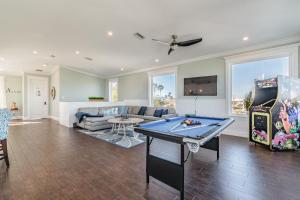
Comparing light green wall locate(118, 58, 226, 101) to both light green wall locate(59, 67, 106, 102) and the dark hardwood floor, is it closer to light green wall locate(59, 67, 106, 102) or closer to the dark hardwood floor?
light green wall locate(59, 67, 106, 102)

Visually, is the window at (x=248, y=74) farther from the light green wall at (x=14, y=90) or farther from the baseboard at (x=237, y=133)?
the light green wall at (x=14, y=90)

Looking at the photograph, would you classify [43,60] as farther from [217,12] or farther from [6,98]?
[217,12]

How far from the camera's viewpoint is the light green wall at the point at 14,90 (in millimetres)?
8231

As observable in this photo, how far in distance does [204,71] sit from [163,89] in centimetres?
207

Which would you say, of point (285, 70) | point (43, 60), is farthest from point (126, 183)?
point (43, 60)

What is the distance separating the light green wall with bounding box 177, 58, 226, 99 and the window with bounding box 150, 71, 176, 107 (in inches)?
14.3

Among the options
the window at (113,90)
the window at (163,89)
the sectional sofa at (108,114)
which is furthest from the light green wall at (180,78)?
the sectional sofa at (108,114)

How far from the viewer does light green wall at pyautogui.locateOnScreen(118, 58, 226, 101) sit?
4.99m

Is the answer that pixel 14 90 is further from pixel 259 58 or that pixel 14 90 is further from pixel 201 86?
pixel 259 58

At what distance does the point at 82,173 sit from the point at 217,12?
3900 mm

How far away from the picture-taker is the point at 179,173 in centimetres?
167

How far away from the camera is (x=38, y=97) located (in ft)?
28.7

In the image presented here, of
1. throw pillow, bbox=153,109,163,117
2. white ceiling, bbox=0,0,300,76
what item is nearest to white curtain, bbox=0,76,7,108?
white ceiling, bbox=0,0,300,76

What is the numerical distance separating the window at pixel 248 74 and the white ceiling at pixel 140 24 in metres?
0.66
